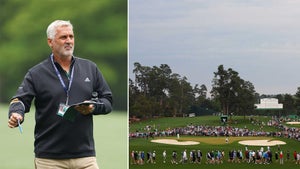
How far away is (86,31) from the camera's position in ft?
22.8

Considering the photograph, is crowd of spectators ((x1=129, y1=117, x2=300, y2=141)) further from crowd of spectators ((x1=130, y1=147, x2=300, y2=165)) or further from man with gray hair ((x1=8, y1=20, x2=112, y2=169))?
man with gray hair ((x1=8, y1=20, x2=112, y2=169))

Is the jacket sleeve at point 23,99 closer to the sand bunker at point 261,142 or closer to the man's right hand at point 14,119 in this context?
the man's right hand at point 14,119

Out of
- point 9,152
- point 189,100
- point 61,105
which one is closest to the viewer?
point 61,105

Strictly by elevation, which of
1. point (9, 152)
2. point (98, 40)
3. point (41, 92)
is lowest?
point (9, 152)

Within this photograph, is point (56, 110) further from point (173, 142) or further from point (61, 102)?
point (173, 142)

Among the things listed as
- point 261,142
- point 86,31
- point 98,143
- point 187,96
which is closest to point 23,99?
point 187,96

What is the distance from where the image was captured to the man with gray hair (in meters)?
2.29

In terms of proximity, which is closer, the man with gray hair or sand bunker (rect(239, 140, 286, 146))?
the man with gray hair

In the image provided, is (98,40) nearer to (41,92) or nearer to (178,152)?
(178,152)

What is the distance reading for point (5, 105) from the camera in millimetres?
7254

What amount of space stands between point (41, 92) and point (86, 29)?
185 inches

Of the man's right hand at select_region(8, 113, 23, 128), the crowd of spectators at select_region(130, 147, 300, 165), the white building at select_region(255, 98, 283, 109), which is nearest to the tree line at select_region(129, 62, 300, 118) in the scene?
the white building at select_region(255, 98, 283, 109)

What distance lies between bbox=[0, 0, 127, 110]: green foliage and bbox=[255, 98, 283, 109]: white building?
224 centimetres

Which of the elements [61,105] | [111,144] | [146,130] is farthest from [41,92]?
[111,144]
